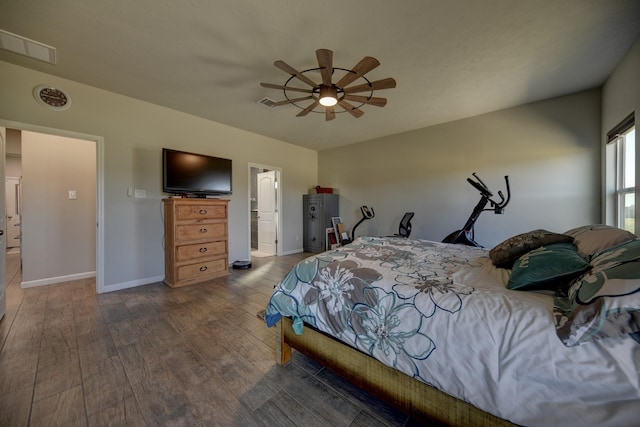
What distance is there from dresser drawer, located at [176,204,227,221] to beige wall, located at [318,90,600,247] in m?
3.04

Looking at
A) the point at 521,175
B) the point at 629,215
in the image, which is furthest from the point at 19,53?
the point at 629,215

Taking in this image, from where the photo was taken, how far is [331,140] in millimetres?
5258

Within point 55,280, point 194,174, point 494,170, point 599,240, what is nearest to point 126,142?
point 194,174

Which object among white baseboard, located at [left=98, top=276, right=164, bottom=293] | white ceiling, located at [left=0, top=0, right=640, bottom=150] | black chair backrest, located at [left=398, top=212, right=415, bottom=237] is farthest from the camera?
black chair backrest, located at [left=398, top=212, right=415, bottom=237]

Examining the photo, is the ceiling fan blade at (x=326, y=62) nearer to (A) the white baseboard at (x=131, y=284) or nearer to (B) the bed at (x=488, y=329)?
(B) the bed at (x=488, y=329)

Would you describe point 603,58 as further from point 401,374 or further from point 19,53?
point 19,53

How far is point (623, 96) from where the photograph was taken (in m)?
2.37

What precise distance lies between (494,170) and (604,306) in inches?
145

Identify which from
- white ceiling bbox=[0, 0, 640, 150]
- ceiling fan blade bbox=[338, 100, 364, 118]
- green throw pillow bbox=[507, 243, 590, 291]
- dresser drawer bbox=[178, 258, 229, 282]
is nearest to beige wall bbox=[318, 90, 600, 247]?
white ceiling bbox=[0, 0, 640, 150]

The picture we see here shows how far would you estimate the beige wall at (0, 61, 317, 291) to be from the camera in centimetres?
261

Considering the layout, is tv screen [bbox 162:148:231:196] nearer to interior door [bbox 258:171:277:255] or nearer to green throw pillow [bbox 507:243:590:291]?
interior door [bbox 258:171:277:255]

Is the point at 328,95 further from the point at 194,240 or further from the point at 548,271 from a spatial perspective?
the point at 194,240

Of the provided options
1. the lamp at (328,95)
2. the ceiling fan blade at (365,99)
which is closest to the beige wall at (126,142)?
the lamp at (328,95)

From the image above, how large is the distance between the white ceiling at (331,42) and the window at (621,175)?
2.47 feet
